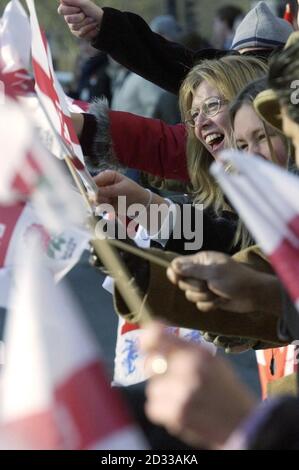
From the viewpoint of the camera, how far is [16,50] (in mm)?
2922

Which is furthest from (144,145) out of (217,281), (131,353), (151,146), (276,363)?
(217,281)

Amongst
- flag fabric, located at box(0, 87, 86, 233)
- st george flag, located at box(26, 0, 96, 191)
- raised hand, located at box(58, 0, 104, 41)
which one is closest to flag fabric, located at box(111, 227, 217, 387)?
st george flag, located at box(26, 0, 96, 191)

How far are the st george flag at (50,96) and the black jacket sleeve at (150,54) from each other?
911mm

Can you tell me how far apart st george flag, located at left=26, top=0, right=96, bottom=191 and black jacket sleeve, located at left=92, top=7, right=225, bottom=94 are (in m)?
0.91

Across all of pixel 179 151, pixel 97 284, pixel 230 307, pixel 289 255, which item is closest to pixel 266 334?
pixel 230 307

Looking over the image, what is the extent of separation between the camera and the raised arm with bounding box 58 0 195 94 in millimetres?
4031

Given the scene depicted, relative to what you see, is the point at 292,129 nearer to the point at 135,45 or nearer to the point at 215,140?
the point at 215,140

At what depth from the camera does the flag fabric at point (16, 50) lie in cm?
288

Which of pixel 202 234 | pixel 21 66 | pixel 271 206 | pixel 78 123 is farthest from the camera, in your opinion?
pixel 78 123

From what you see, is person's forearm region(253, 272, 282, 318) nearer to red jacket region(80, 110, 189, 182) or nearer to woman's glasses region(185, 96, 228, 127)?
woman's glasses region(185, 96, 228, 127)

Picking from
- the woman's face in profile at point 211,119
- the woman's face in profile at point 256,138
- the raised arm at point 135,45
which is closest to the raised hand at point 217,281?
the woman's face in profile at point 256,138

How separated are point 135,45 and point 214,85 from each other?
0.65 m

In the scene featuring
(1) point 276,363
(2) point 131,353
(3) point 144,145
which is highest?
(3) point 144,145

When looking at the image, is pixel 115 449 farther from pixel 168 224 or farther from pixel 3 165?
pixel 168 224
